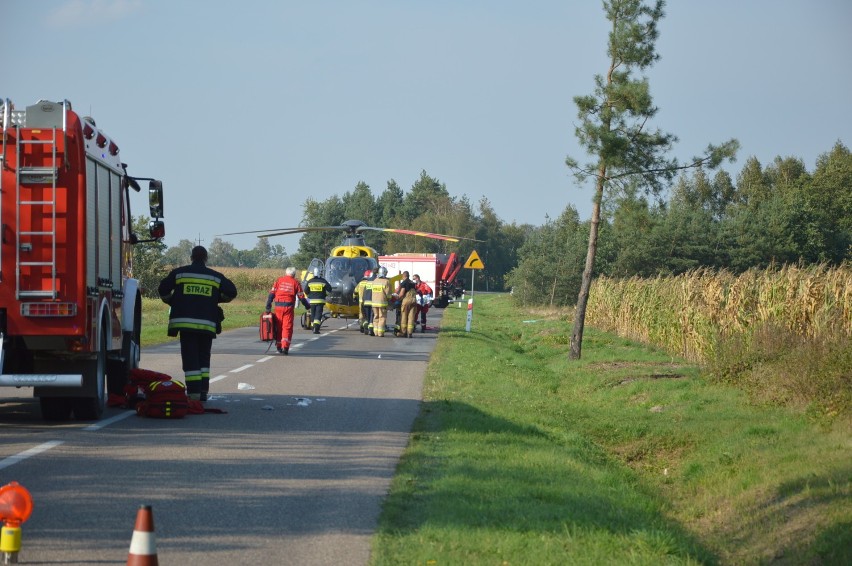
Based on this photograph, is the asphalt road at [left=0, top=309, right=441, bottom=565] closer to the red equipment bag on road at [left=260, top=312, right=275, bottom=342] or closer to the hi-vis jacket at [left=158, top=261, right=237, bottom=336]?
the hi-vis jacket at [left=158, top=261, right=237, bottom=336]

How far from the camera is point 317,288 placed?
29594 millimetres

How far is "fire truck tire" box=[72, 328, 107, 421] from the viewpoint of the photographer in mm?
11538

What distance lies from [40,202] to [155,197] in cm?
340

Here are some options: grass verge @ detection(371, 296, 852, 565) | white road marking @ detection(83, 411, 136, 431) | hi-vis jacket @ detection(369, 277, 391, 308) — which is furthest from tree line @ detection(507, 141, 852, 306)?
white road marking @ detection(83, 411, 136, 431)

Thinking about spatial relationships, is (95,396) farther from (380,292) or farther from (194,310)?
(380,292)

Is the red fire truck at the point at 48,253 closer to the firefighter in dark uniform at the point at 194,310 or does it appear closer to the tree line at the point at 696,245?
the firefighter in dark uniform at the point at 194,310

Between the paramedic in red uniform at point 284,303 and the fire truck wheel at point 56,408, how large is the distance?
31.8 feet

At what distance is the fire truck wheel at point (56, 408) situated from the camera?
39.2 feet

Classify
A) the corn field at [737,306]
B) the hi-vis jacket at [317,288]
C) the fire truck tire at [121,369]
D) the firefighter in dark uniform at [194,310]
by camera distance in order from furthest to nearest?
the hi-vis jacket at [317,288] → the corn field at [737,306] → the fire truck tire at [121,369] → the firefighter in dark uniform at [194,310]

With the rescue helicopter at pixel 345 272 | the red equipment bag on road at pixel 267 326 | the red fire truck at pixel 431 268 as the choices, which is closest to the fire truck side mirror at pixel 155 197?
the red equipment bag on road at pixel 267 326

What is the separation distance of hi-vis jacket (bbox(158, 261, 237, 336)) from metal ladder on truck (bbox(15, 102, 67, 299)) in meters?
2.45

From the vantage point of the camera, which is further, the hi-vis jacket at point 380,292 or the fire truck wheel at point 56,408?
the hi-vis jacket at point 380,292

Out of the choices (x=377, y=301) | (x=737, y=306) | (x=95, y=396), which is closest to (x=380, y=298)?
(x=377, y=301)

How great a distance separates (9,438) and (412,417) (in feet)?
15.8
